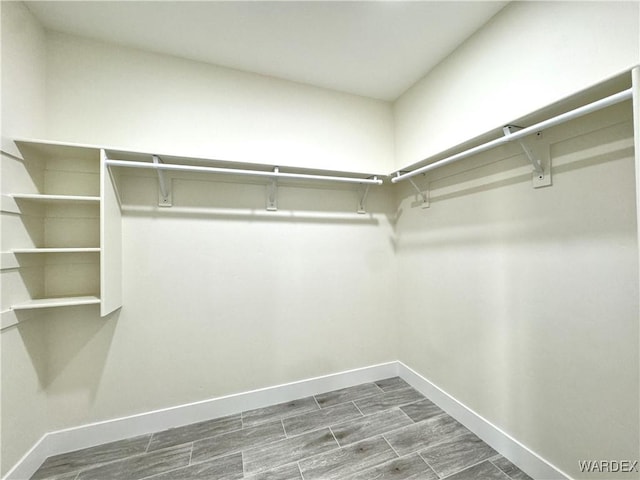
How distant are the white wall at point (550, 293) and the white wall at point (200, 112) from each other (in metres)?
0.89

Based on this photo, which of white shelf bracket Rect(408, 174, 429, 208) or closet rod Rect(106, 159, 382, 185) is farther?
white shelf bracket Rect(408, 174, 429, 208)

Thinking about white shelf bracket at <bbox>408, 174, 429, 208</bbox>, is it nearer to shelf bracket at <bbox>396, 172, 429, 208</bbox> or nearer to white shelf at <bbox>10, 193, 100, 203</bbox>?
shelf bracket at <bbox>396, 172, 429, 208</bbox>

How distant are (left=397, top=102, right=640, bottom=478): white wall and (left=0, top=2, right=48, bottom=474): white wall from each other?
2.55 meters

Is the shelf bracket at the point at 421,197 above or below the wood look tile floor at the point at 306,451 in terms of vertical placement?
above

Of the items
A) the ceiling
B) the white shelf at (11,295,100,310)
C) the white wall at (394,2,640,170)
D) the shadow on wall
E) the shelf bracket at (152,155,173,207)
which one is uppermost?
the ceiling

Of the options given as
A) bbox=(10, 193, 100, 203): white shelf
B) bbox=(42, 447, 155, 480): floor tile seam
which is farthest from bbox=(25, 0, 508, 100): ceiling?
bbox=(42, 447, 155, 480): floor tile seam

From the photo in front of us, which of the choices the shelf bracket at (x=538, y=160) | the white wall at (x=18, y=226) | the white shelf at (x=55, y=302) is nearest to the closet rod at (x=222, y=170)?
the white wall at (x=18, y=226)

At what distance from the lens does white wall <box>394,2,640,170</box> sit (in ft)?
3.52

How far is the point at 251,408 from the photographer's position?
1.93 meters

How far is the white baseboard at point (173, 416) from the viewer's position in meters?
1.47

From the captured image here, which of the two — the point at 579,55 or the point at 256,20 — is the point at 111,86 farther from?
the point at 579,55

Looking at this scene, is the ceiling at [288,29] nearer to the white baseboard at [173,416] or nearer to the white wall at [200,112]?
the white wall at [200,112]

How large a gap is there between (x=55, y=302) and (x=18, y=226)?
439 mm

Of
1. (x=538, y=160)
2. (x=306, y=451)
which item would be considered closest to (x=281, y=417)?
(x=306, y=451)
